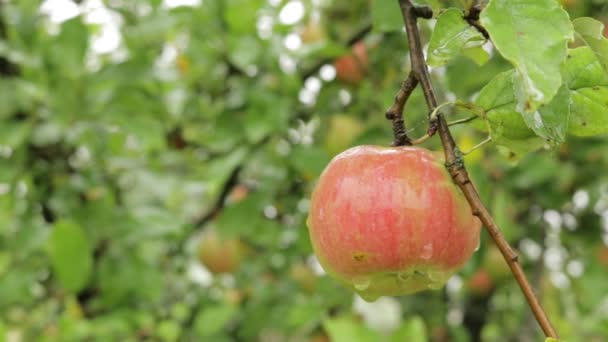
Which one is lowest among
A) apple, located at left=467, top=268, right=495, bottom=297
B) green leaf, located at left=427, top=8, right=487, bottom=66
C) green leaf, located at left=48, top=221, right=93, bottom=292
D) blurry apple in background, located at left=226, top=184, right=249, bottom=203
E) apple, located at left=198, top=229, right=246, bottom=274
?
apple, located at left=467, top=268, right=495, bottom=297

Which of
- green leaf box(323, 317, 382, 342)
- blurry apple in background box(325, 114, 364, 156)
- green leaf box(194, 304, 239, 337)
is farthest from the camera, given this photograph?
green leaf box(194, 304, 239, 337)

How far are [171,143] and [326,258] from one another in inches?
45.1

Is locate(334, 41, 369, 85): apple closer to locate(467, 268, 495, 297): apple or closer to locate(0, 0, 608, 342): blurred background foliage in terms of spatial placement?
locate(0, 0, 608, 342): blurred background foliage

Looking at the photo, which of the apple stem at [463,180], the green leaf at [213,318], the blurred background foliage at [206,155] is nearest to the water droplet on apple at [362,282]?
the apple stem at [463,180]

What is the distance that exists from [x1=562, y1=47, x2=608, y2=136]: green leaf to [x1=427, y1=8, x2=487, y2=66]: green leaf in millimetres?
87

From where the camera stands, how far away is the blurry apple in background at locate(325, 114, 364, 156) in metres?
1.30

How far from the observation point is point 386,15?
0.82 meters

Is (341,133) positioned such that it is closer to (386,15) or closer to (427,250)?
(386,15)

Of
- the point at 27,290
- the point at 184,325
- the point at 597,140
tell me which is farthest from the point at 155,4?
the point at 597,140

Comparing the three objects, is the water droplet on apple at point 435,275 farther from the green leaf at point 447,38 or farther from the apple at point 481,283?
the apple at point 481,283

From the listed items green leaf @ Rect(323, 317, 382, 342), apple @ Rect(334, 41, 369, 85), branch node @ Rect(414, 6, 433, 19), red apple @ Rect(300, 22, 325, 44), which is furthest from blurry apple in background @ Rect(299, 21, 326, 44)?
branch node @ Rect(414, 6, 433, 19)

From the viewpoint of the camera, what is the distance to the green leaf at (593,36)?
21.7 inches

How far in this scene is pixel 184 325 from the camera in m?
1.75

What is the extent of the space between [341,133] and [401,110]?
0.74 meters
